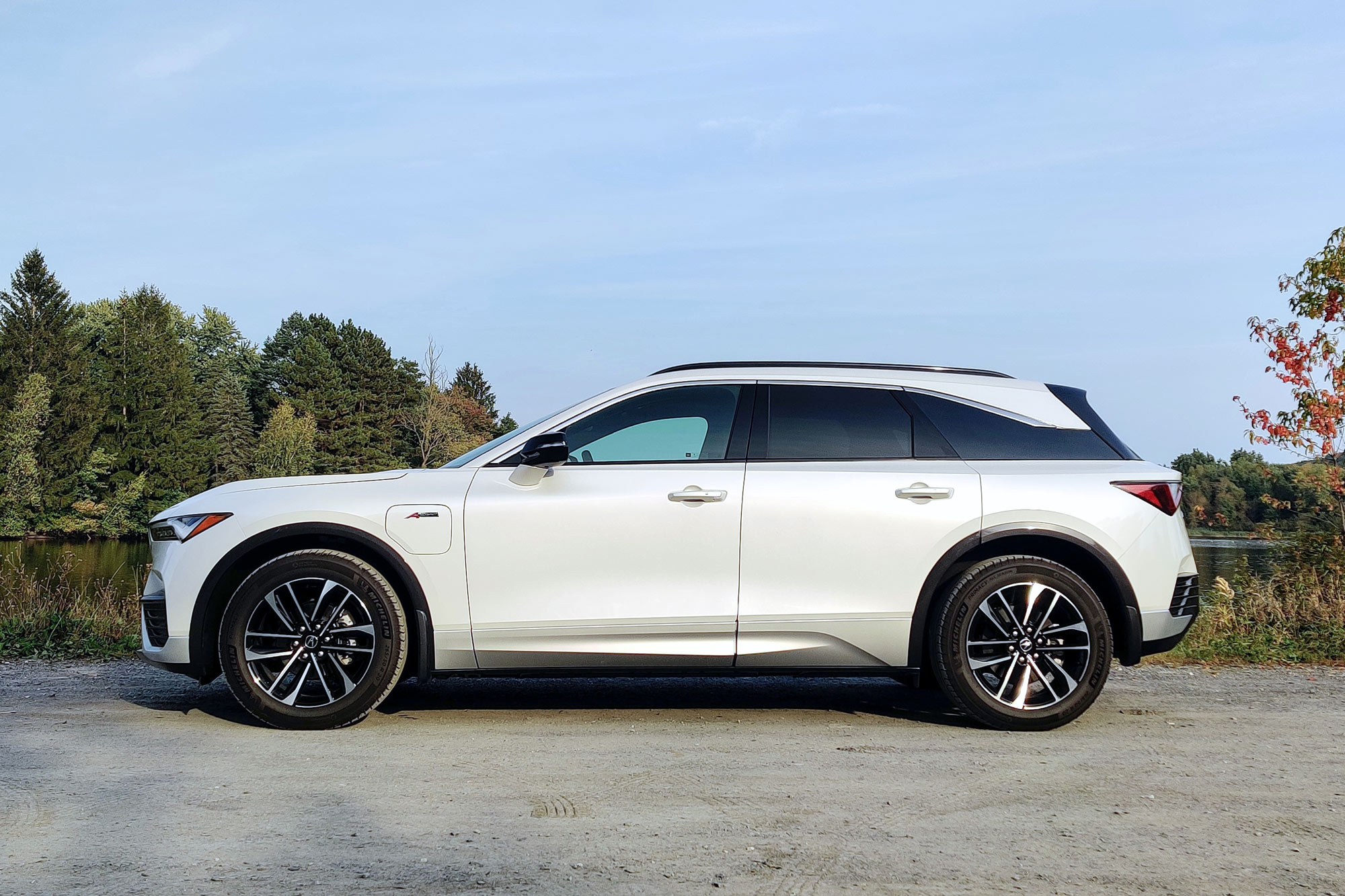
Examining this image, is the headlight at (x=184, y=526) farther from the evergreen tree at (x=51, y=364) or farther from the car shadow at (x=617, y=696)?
the evergreen tree at (x=51, y=364)

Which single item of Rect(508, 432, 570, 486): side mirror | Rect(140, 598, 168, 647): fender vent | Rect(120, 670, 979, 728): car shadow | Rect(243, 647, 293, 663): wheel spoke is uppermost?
Rect(508, 432, 570, 486): side mirror

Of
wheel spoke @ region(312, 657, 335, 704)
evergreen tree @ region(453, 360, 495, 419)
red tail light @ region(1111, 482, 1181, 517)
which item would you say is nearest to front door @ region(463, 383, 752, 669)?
wheel spoke @ region(312, 657, 335, 704)

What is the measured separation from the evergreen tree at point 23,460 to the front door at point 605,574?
71899mm

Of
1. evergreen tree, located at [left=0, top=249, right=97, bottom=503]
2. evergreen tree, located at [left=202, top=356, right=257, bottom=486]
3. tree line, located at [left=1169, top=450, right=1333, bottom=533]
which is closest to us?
tree line, located at [left=1169, top=450, right=1333, bottom=533]

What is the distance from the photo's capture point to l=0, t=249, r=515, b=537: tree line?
67.6 meters

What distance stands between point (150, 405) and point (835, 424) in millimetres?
80098

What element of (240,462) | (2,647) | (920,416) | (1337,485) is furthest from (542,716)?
(240,462)

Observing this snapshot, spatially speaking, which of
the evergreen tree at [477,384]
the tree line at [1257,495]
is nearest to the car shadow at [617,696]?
the tree line at [1257,495]

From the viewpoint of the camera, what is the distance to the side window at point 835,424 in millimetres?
5547

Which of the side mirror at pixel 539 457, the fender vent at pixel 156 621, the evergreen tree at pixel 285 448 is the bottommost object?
the fender vent at pixel 156 621

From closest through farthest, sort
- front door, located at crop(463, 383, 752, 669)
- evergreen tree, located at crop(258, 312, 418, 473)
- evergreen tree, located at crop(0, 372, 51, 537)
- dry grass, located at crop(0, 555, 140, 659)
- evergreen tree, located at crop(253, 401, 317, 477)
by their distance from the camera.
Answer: front door, located at crop(463, 383, 752, 669) < dry grass, located at crop(0, 555, 140, 659) < evergreen tree, located at crop(0, 372, 51, 537) < evergreen tree, located at crop(253, 401, 317, 477) < evergreen tree, located at crop(258, 312, 418, 473)

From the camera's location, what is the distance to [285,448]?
74688 mm

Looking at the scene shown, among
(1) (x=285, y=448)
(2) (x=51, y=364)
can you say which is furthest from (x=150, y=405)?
(1) (x=285, y=448)

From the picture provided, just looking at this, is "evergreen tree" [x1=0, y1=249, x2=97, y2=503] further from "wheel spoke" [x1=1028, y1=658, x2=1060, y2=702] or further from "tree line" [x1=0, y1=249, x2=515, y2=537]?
"wheel spoke" [x1=1028, y1=658, x2=1060, y2=702]
